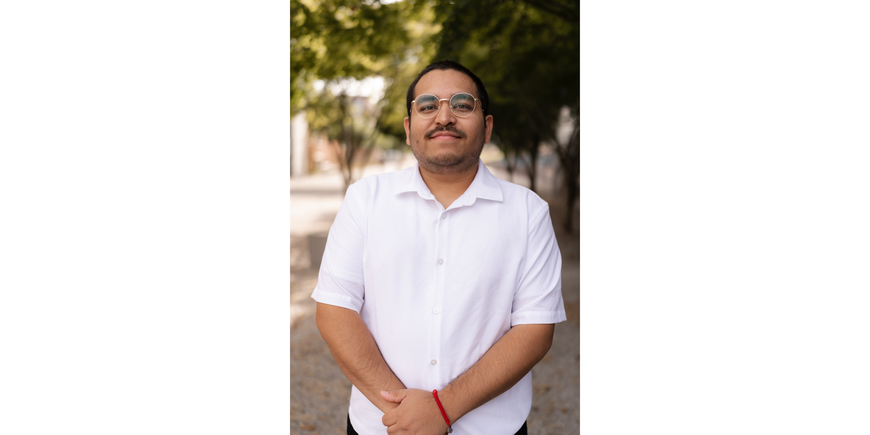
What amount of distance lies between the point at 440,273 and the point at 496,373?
0.44 m

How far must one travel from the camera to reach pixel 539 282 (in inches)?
79.1

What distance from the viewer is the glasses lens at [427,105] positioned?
2.01 m

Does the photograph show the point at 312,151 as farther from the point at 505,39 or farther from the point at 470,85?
the point at 470,85

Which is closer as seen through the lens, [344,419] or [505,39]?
[344,419]

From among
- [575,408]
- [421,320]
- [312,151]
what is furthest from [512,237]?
[312,151]

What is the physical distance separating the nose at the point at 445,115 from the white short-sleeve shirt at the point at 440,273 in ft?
0.83

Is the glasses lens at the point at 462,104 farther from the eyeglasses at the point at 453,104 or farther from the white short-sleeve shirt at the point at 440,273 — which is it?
the white short-sleeve shirt at the point at 440,273

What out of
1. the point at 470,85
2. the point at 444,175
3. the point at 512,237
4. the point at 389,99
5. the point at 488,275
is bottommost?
the point at 488,275

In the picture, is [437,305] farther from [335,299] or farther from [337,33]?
[337,33]

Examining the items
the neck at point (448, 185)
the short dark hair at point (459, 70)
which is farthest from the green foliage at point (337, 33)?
the neck at point (448, 185)

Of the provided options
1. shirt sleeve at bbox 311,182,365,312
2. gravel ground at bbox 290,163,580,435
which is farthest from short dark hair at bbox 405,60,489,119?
gravel ground at bbox 290,163,580,435

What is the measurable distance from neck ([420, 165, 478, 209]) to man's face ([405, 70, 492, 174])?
66mm

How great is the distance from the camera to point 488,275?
204 cm

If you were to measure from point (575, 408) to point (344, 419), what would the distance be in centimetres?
222
